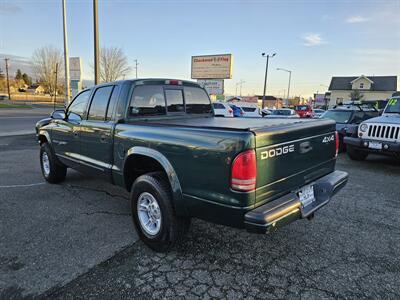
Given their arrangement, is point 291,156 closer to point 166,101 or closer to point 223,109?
point 166,101

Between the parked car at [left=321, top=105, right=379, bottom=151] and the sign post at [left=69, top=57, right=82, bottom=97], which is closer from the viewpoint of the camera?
the parked car at [left=321, top=105, right=379, bottom=151]

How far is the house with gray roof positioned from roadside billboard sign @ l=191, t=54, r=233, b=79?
44624mm

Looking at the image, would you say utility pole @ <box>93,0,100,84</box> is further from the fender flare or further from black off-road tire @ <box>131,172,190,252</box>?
the fender flare

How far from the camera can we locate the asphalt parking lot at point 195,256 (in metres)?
2.56

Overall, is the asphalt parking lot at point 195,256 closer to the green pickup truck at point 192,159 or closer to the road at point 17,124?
the green pickup truck at point 192,159

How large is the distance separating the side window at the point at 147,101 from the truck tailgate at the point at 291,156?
182 cm

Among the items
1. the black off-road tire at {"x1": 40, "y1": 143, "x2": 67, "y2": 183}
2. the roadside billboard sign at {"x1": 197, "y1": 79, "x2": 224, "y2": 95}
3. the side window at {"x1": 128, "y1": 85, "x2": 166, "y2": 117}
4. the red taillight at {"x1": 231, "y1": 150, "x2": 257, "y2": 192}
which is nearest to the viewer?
the red taillight at {"x1": 231, "y1": 150, "x2": 257, "y2": 192}

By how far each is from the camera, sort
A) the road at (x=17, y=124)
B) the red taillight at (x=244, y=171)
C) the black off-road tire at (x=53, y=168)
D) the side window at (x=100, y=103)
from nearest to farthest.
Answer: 1. the red taillight at (x=244, y=171)
2. the side window at (x=100, y=103)
3. the black off-road tire at (x=53, y=168)
4. the road at (x=17, y=124)

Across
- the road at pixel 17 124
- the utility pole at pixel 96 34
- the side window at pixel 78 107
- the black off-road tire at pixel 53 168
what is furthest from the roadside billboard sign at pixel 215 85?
the side window at pixel 78 107

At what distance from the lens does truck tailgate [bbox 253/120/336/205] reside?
2.50 metres

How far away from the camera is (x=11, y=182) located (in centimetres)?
566

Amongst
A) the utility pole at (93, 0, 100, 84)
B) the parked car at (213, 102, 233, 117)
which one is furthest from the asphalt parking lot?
the parked car at (213, 102, 233, 117)

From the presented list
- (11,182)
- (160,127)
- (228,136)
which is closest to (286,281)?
(228,136)

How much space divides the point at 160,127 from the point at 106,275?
1.54 metres
